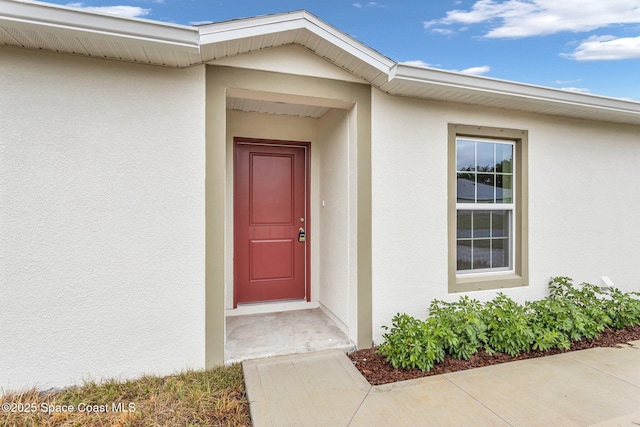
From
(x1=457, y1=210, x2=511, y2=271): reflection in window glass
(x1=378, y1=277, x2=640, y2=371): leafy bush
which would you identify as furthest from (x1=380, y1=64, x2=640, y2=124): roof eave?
Result: (x1=378, y1=277, x2=640, y2=371): leafy bush

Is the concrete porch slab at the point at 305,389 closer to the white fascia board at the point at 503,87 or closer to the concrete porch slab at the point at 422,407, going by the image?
the concrete porch slab at the point at 422,407

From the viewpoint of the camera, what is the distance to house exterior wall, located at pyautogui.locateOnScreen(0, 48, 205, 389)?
8.34 feet

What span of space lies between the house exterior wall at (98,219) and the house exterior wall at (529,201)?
2.00 metres

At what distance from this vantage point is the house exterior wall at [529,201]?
11.7 feet

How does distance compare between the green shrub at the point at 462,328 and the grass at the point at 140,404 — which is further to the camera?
the green shrub at the point at 462,328

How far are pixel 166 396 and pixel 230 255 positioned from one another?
1961 mm

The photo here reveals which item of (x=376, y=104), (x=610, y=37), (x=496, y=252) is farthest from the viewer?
(x=610, y=37)

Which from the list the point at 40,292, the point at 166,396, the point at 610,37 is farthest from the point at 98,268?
the point at 610,37

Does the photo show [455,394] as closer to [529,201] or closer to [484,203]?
[484,203]

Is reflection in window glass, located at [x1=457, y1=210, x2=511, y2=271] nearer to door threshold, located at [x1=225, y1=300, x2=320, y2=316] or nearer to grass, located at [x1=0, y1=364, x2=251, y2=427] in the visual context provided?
door threshold, located at [x1=225, y1=300, x2=320, y2=316]

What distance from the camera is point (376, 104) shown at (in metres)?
3.50

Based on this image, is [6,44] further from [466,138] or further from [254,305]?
[466,138]

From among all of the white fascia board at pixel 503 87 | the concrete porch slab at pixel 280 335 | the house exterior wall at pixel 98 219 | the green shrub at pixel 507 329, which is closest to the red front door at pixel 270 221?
the concrete porch slab at pixel 280 335

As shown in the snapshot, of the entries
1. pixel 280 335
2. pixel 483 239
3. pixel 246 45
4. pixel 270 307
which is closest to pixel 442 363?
pixel 280 335
